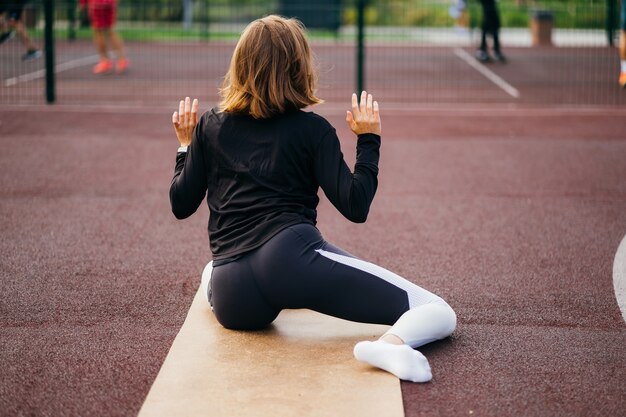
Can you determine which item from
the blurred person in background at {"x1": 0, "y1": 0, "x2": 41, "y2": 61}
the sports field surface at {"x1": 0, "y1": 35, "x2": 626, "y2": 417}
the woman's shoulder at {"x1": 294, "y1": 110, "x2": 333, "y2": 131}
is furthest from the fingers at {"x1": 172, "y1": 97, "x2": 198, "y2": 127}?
the blurred person in background at {"x1": 0, "y1": 0, "x2": 41, "y2": 61}

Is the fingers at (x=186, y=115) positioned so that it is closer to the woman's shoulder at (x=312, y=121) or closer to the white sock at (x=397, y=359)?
the woman's shoulder at (x=312, y=121)

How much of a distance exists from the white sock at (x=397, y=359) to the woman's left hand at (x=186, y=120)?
1.26 m

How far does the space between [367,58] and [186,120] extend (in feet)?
45.4

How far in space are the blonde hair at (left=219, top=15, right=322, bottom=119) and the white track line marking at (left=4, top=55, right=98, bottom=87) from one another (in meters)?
10.4

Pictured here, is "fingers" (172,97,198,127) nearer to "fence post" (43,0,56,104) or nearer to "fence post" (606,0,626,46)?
"fence post" (43,0,56,104)

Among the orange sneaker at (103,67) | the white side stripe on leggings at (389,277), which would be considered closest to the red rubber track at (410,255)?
the white side stripe on leggings at (389,277)

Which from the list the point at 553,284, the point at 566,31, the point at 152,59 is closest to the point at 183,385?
the point at 553,284

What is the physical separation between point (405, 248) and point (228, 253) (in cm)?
222

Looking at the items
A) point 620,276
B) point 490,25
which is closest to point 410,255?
point 620,276

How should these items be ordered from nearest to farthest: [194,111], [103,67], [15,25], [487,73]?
[194,111] < [15,25] < [103,67] < [487,73]

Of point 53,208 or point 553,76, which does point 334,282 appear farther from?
point 553,76

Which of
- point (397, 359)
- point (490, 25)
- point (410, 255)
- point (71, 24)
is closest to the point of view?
point (397, 359)

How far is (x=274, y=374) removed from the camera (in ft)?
13.4

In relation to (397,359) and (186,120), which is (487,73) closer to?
(186,120)
